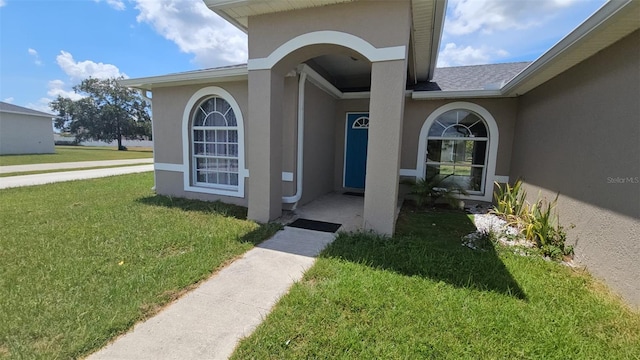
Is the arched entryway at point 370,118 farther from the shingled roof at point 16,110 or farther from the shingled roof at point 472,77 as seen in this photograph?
the shingled roof at point 16,110

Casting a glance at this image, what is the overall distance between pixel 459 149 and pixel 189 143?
726 cm

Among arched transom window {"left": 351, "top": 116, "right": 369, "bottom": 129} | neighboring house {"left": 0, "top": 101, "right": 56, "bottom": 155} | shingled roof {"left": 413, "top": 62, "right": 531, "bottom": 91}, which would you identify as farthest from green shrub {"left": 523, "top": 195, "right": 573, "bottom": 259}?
neighboring house {"left": 0, "top": 101, "right": 56, "bottom": 155}

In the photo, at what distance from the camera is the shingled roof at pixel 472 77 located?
7.17 metres

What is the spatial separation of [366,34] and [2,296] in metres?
5.42

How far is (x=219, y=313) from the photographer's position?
8.68 feet

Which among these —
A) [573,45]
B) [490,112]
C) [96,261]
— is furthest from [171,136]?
[490,112]

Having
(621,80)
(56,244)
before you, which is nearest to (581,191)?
(621,80)

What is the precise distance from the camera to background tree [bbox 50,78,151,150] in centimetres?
4241

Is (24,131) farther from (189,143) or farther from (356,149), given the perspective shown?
(356,149)

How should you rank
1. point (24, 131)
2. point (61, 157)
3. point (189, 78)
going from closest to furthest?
point (189, 78) → point (61, 157) → point (24, 131)

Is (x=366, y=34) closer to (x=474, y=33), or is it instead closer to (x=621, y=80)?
(x=621, y=80)

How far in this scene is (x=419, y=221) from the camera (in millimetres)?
5727

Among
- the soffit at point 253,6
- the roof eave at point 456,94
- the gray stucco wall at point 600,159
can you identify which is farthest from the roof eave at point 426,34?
the gray stucco wall at point 600,159

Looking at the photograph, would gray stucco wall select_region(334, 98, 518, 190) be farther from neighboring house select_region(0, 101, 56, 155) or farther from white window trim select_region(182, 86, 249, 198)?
neighboring house select_region(0, 101, 56, 155)
